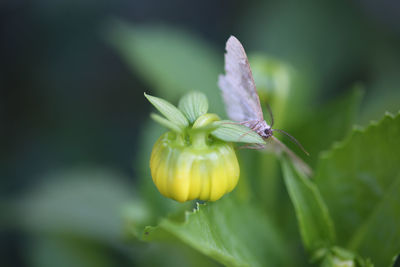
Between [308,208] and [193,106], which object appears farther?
[308,208]

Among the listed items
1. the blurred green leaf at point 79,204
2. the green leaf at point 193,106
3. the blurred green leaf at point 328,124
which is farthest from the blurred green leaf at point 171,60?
the green leaf at point 193,106

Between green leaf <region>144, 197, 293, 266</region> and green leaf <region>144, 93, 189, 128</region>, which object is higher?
green leaf <region>144, 93, 189, 128</region>

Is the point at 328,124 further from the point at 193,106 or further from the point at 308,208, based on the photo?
the point at 193,106

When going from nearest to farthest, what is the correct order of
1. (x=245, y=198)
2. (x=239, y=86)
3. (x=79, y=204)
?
1. (x=239, y=86)
2. (x=245, y=198)
3. (x=79, y=204)

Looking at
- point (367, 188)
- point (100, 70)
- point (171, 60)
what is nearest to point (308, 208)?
point (367, 188)

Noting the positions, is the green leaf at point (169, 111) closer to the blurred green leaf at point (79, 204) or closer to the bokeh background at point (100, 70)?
the blurred green leaf at point (79, 204)

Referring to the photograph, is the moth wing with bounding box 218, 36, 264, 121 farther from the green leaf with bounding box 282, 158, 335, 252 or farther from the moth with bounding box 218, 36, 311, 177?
the green leaf with bounding box 282, 158, 335, 252

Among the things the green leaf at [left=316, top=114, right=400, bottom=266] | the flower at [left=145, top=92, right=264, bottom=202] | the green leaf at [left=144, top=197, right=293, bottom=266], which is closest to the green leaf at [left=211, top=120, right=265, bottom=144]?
the flower at [left=145, top=92, right=264, bottom=202]
